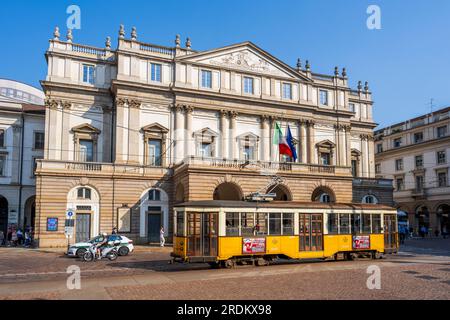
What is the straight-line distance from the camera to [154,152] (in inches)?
1462

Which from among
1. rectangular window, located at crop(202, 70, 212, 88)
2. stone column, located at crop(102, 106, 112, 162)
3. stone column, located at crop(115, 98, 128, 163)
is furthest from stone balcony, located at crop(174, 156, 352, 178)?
rectangular window, located at crop(202, 70, 212, 88)

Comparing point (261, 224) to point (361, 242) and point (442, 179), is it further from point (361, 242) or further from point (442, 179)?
point (442, 179)

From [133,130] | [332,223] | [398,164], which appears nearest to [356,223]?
[332,223]

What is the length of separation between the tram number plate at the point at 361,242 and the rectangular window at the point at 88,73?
85.0 feet

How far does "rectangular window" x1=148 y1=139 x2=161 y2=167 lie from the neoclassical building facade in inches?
3.4

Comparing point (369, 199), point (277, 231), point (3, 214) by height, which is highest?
point (369, 199)

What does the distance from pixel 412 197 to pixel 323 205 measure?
40.8 metres

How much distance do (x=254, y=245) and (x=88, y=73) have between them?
81.6 feet

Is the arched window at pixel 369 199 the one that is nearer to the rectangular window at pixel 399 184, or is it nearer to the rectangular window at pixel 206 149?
the rectangular window at pixel 399 184

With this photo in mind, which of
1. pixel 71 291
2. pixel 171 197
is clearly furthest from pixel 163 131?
pixel 71 291

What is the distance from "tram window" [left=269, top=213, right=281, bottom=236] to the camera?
1958 cm

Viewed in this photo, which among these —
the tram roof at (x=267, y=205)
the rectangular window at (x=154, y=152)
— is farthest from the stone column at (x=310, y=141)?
the tram roof at (x=267, y=205)

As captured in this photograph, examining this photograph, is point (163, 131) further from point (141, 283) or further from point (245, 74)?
point (141, 283)
